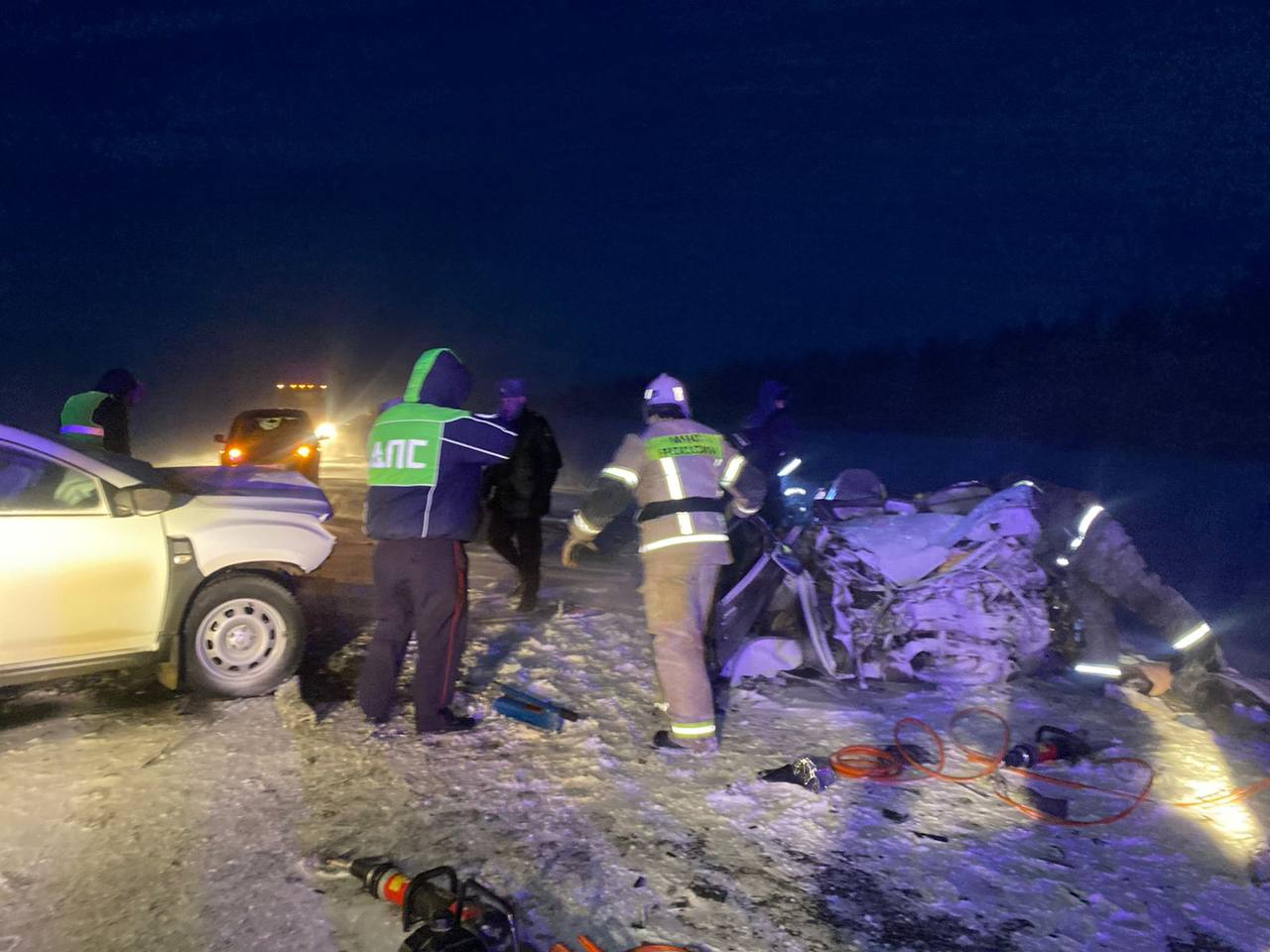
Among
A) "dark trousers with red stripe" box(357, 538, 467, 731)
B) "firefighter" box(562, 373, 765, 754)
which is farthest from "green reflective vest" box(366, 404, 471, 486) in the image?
"firefighter" box(562, 373, 765, 754)

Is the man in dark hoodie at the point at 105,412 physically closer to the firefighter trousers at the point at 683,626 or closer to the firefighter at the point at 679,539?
the firefighter at the point at 679,539

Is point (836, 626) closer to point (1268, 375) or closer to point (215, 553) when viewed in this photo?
point (215, 553)

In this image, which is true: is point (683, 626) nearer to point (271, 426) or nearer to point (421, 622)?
point (421, 622)

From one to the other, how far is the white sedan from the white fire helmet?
2.31 meters

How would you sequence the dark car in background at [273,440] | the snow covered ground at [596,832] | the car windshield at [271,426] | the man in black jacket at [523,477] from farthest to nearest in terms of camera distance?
1. the car windshield at [271,426]
2. the dark car in background at [273,440]
3. the man in black jacket at [523,477]
4. the snow covered ground at [596,832]

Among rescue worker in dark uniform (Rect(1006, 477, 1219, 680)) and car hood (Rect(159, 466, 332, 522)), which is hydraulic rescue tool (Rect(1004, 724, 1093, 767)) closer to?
rescue worker in dark uniform (Rect(1006, 477, 1219, 680))

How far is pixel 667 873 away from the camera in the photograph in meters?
3.49

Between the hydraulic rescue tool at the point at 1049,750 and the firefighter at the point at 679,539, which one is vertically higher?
the firefighter at the point at 679,539

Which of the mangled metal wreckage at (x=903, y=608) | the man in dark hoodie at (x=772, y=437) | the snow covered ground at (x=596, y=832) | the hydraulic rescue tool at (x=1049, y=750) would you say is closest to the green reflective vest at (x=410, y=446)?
the snow covered ground at (x=596, y=832)

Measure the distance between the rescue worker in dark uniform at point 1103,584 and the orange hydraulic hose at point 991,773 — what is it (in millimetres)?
1335

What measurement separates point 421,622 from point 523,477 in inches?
102

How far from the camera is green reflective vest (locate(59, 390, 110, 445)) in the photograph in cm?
729

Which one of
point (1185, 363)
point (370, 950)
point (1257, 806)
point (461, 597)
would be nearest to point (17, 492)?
point (461, 597)

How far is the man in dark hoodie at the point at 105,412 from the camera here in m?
7.31
